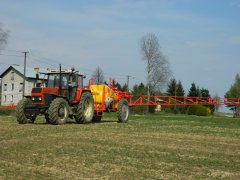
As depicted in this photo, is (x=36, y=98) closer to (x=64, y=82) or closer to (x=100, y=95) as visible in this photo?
(x=64, y=82)

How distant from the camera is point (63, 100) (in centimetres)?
1842

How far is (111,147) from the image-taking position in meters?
11.3

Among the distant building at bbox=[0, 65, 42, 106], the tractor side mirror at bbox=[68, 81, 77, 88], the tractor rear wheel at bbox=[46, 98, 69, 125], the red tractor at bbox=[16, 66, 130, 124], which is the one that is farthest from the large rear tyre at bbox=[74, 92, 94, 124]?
the distant building at bbox=[0, 65, 42, 106]

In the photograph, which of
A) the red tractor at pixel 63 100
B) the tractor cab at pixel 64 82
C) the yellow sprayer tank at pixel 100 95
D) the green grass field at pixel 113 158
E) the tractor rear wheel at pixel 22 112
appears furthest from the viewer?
the yellow sprayer tank at pixel 100 95

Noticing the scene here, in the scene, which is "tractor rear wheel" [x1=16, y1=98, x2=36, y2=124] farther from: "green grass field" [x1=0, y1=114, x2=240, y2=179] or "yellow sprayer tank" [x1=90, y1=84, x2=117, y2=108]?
"green grass field" [x1=0, y1=114, x2=240, y2=179]

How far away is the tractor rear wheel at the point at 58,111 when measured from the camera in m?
17.8

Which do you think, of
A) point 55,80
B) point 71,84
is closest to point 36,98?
point 55,80

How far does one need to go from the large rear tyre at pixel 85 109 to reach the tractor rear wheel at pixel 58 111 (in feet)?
3.29

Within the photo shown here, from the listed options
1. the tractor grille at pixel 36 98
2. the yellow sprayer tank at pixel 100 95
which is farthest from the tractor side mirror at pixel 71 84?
the yellow sprayer tank at pixel 100 95

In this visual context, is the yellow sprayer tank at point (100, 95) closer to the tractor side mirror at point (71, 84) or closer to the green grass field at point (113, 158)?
the tractor side mirror at point (71, 84)

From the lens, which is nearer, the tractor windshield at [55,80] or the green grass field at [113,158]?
the green grass field at [113,158]

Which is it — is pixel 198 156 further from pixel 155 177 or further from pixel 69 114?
pixel 69 114

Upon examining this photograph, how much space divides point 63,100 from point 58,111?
1.85 feet

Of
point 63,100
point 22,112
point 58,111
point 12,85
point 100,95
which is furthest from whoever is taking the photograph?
point 12,85
